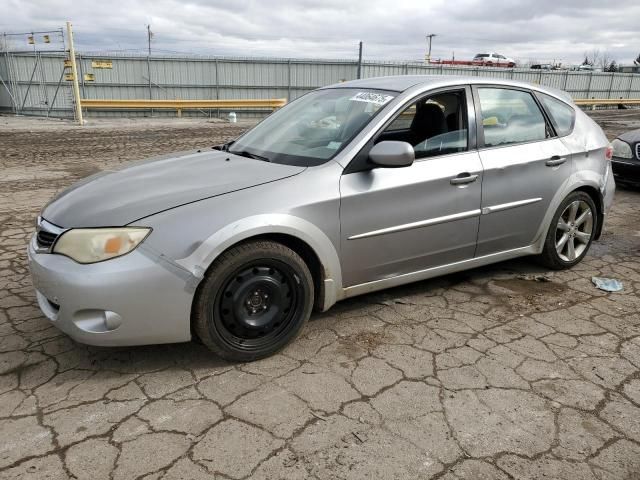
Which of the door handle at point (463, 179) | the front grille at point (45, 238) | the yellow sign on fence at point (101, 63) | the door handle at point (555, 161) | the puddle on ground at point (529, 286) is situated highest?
the yellow sign on fence at point (101, 63)

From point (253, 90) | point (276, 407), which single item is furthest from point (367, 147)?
point (253, 90)

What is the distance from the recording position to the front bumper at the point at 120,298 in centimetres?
269

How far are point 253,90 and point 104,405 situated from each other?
78.3 ft

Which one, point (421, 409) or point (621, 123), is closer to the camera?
point (421, 409)

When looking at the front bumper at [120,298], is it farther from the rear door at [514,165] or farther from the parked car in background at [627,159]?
the parked car in background at [627,159]

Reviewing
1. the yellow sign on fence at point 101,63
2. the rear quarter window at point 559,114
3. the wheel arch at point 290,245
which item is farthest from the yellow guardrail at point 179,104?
the wheel arch at point 290,245

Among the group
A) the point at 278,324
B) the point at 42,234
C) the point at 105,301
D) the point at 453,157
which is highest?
the point at 453,157

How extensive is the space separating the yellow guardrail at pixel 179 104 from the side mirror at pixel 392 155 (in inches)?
773

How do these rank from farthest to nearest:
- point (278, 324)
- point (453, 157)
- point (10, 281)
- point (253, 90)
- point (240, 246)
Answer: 1. point (253, 90)
2. point (10, 281)
3. point (453, 157)
4. point (278, 324)
5. point (240, 246)

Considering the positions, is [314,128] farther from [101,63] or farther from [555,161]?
[101,63]

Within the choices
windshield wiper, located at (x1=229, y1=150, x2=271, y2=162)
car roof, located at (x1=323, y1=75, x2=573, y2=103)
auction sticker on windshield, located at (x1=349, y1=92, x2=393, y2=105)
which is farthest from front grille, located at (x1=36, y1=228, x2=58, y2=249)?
car roof, located at (x1=323, y1=75, x2=573, y2=103)

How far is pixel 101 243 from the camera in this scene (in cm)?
275

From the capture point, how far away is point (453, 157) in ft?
12.1

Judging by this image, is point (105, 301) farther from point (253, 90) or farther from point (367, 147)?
point (253, 90)
